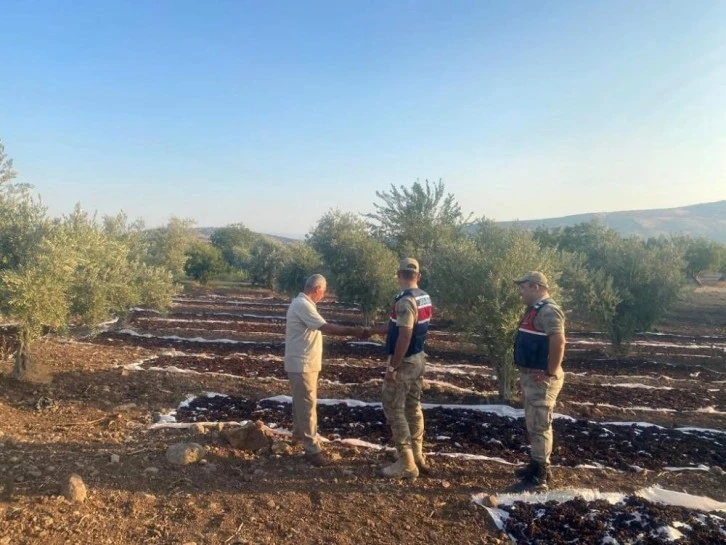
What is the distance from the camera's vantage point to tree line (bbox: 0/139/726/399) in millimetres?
9938

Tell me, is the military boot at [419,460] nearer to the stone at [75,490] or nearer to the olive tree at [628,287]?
the stone at [75,490]

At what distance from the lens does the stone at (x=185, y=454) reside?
19.4ft

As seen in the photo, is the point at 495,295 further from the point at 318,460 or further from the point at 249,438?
the point at 249,438

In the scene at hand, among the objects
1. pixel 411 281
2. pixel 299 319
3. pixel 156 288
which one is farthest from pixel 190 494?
pixel 156 288

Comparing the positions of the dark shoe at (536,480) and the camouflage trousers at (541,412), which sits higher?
the camouflage trousers at (541,412)

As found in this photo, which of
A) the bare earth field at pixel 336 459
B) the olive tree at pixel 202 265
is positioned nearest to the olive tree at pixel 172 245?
the olive tree at pixel 202 265

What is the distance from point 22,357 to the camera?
1020cm

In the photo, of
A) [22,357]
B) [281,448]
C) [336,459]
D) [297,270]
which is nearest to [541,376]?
[336,459]

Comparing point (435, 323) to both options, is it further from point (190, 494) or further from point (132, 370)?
point (190, 494)

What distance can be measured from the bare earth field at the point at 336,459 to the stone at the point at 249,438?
0.14 meters

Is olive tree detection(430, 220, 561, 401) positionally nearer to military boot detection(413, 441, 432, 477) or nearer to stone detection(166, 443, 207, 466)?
military boot detection(413, 441, 432, 477)

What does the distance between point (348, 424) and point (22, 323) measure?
6.12 m

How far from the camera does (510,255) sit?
405 inches

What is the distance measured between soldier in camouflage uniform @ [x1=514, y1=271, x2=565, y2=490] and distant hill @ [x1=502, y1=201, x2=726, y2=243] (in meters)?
133
